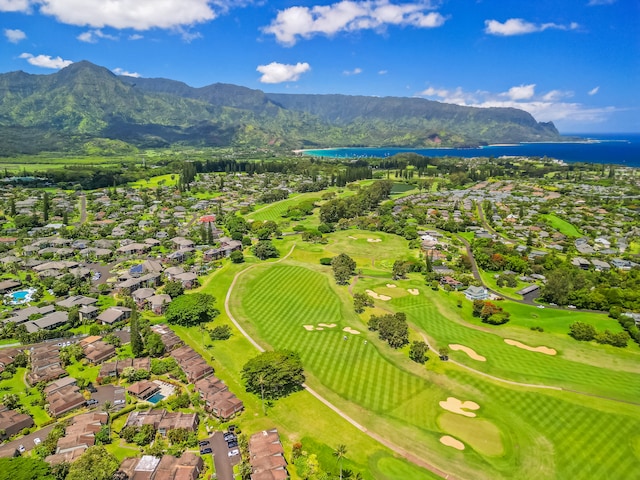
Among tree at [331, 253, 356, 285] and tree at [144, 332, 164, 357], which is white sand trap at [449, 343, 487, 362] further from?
tree at [144, 332, 164, 357]

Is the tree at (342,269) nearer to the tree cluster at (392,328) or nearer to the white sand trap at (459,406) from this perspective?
the tree cluster at (392,328)

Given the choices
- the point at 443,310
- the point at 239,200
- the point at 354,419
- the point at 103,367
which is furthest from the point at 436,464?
the point at 239,200

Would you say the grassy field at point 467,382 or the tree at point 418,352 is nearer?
the grassy field at point 467,382

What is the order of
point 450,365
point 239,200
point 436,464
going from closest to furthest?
point 436,464 < point 450,365 < point 239,200

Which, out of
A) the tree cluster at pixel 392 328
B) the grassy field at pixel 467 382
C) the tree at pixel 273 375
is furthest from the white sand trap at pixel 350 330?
the tree at pixel 273 375

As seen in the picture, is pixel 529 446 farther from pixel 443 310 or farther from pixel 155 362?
pixel 155 362

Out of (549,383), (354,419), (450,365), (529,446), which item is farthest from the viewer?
(450,365)

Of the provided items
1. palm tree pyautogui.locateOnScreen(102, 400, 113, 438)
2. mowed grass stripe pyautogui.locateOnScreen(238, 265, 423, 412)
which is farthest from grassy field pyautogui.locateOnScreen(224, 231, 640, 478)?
palm tree pyautogui.locateOnScreen(102, 400, 113, 438)
